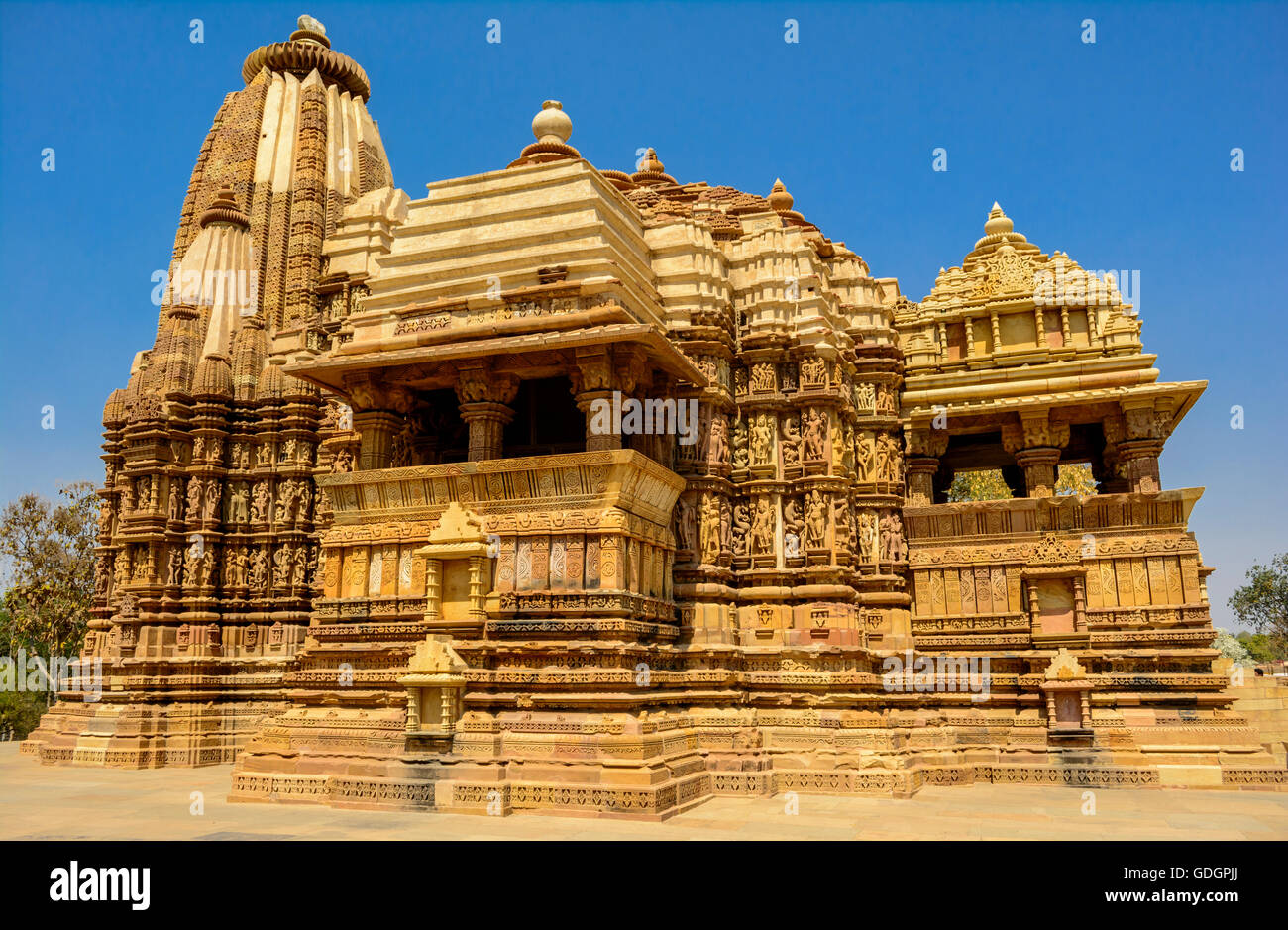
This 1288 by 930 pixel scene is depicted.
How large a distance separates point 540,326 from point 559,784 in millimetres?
6823

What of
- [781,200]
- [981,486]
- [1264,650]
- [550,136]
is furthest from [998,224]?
[1264,650]

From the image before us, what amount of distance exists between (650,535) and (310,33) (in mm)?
24390

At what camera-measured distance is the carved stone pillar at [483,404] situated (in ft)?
52.3

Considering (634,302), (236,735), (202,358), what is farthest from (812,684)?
(202,358)

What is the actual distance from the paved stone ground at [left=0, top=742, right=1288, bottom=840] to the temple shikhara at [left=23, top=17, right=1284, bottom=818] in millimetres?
709

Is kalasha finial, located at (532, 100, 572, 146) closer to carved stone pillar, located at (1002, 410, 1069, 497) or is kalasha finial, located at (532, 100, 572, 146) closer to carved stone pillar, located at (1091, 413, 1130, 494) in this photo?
carved stone pillar, located at (1002, 410, 1069, 497)

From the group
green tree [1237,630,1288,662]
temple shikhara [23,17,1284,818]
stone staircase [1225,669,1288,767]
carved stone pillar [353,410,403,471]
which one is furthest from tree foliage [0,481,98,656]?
green tree [1237,630,1288,662]

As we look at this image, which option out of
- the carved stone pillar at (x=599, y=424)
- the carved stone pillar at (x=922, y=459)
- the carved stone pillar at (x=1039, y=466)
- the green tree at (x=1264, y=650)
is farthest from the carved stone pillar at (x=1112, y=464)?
the green tree at (x=1264, y=650)

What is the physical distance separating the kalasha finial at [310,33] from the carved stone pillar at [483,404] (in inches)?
835

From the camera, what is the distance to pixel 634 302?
55.4ft

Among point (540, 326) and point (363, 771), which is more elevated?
point (540, 326)

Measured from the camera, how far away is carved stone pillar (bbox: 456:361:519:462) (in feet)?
52.3

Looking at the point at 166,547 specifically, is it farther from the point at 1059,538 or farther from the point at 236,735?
the point at 1059,538

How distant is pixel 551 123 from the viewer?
21719 millimetres
